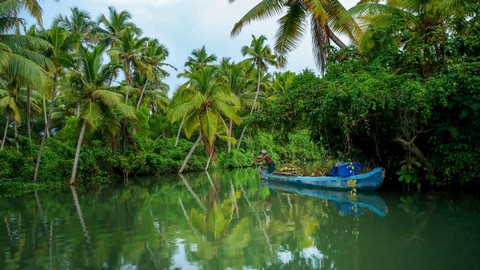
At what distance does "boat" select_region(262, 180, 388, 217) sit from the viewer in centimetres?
916

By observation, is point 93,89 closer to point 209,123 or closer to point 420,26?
point 209,123

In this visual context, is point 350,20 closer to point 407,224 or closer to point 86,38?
point 407,224

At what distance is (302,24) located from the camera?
13578 millimetres

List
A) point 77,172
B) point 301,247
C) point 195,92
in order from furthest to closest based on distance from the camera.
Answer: point 195,92 < point 77,172 < point 301,247

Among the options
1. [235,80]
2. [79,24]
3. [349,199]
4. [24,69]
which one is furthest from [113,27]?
[349,199]

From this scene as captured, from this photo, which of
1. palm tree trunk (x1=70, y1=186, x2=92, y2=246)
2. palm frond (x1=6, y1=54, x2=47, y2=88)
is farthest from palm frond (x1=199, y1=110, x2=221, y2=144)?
palm frond (x1=6, y1=54, x2=47, y2=88)

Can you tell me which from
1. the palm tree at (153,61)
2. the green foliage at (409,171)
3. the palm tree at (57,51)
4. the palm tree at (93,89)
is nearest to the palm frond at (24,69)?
the palm tree at (57,51)

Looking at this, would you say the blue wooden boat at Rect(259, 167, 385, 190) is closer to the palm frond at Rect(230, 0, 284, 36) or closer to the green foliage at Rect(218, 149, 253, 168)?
the palm frond at Rect(230, 0, 284, 36)

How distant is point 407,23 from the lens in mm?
11617

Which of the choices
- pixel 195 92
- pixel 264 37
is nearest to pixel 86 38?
pixel 195 92

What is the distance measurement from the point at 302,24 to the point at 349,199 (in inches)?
240

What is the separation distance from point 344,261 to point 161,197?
365 inches

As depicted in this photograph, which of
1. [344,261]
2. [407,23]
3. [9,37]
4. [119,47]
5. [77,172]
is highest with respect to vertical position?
[119,47]

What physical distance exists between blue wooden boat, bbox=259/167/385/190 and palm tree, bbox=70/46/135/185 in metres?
8.93
